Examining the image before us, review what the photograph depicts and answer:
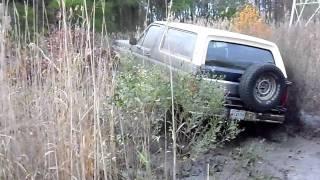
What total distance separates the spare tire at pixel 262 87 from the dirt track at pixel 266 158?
51 cm

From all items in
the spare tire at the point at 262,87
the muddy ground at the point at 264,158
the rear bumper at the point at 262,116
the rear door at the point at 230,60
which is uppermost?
the rear door at the point at 230,60

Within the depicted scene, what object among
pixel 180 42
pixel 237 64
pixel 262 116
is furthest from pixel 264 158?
pixel 180 42

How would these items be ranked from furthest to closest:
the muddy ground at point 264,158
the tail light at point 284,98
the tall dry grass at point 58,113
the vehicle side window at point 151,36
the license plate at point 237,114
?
the vehicle side window at point 151,36
the tail light at point 284,98
the license plate at point 237,114
the muddy ground at point 264,158
the tall dry grass at point 58,113

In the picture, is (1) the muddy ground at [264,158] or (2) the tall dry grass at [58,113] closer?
A: (2) the tall dry grass at [58,113]

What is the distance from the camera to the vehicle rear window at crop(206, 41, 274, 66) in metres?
7.45

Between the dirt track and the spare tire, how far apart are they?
1.69 ft

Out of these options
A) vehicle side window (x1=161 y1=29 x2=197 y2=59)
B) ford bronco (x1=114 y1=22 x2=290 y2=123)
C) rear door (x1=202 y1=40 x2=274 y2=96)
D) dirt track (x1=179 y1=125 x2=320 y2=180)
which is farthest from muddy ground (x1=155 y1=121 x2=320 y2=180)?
vehicle side window (x1=161 y1=29 x2=197 y2=59)

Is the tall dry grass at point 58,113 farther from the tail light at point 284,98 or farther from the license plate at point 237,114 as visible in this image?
the tail light at point 284,98

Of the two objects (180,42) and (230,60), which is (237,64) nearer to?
(230,60)

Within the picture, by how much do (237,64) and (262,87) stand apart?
46 centimetres

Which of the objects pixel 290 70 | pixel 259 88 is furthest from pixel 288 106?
pixel 259 88

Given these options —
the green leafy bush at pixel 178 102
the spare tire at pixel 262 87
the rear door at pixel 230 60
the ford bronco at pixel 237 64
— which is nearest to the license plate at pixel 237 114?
the ford bronco at pixel 237 64

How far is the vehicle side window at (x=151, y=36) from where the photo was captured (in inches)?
332

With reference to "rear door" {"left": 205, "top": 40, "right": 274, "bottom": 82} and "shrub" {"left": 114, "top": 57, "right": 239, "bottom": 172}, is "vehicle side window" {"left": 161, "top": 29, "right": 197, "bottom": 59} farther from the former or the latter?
"shrub" {"left": 114, "top": 57, "right": 239, "bottom": 172}
